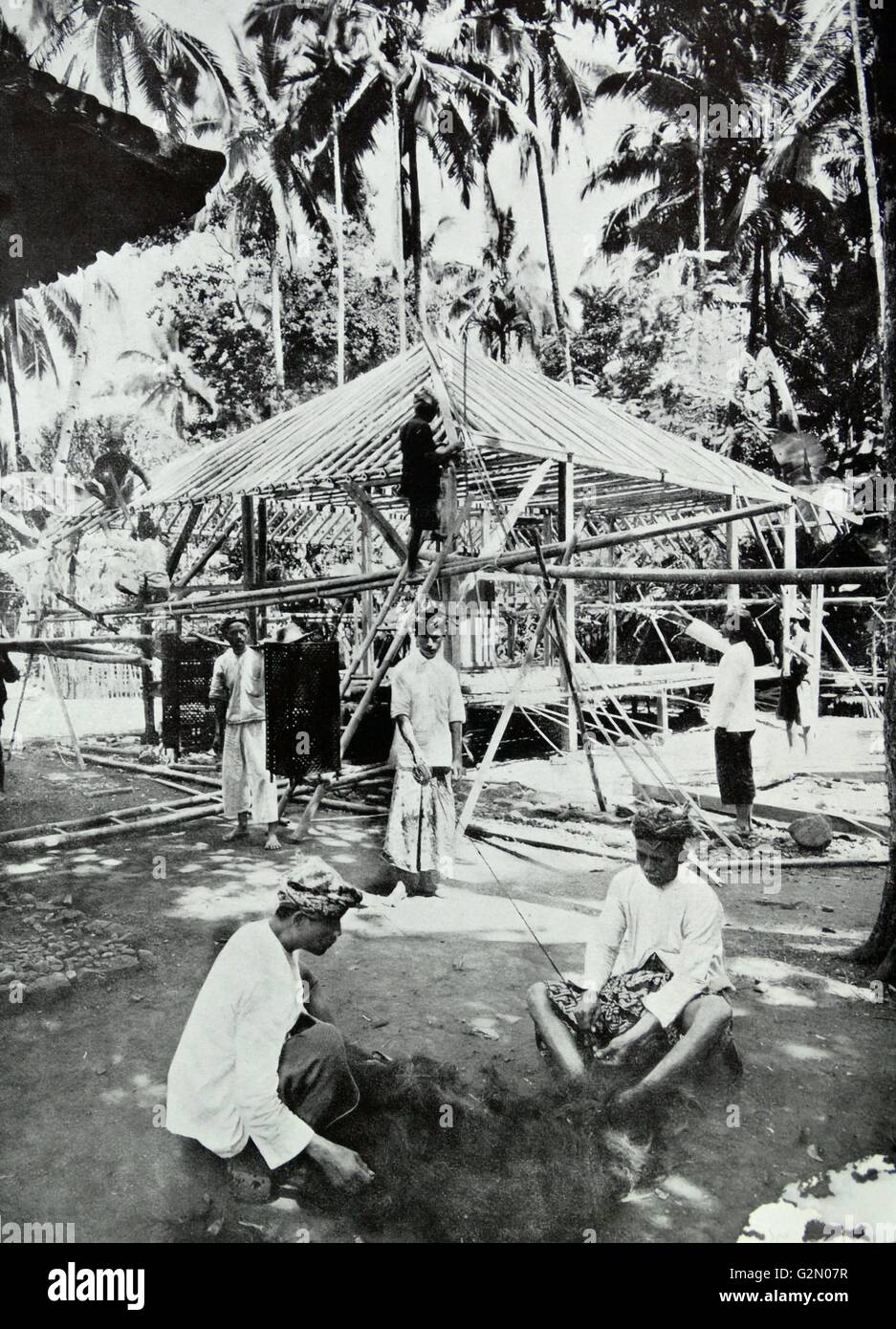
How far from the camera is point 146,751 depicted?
35.0 feet

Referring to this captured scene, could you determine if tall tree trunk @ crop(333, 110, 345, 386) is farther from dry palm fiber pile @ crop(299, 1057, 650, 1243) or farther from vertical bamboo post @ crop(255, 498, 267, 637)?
dry palm fiber pile @ crop(299, 1057, 650, 1243)

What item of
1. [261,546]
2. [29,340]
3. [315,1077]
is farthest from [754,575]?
[29,340]

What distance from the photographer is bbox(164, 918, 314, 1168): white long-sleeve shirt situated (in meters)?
2.66

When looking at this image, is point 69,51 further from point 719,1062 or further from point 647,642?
point 647,642

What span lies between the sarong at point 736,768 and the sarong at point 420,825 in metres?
2.48

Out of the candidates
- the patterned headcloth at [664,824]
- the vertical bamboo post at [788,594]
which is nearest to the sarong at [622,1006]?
the patterned headcloth at [664,824]

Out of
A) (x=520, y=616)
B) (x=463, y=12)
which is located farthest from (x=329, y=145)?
(x=520, y=616)

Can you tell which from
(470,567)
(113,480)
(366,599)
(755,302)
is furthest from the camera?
(366,599)

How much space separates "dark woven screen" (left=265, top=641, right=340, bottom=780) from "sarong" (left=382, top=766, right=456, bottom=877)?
1.73ft

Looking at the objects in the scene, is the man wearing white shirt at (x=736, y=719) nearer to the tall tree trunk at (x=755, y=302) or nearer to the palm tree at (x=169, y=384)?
the tall tree trunk at (x=755, y=302)

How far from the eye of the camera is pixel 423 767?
5625 millimetres

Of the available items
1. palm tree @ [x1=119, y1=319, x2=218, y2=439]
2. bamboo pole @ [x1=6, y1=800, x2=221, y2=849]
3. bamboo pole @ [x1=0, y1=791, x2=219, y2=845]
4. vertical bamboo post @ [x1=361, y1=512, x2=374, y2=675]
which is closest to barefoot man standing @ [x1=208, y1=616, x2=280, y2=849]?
bamboo pole @ [x1=6, y1=800, x2=221, y2=849]

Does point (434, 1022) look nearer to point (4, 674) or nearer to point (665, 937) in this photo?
point (665, 937)

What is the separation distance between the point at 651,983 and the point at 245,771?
4.36 m
